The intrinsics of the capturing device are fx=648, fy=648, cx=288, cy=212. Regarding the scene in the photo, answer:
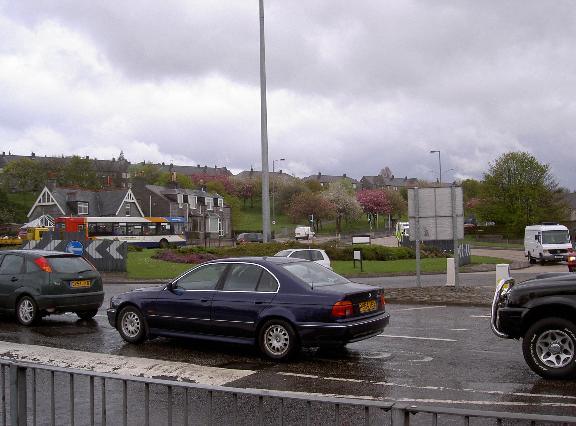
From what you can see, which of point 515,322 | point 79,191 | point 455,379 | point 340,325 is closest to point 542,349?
point 515,322

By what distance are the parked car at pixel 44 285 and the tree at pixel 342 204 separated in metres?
89.9

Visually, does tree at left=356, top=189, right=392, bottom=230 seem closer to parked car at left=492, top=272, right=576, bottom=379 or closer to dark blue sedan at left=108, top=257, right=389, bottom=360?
dark blue sedan at left=108, top=257, right=389, bottom=360

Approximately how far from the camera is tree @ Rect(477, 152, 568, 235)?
230 ft

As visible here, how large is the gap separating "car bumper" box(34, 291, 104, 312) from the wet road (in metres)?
0.41

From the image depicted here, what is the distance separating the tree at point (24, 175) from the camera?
10644cm

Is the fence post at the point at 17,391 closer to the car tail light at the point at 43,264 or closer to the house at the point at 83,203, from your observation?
the car tail light at the point at 43,264

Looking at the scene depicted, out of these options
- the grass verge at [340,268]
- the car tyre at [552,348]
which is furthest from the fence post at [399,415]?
the grass verge at [340,268]

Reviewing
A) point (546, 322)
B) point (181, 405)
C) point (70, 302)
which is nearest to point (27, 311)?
point (70, 302)

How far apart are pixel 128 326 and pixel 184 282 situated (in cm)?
133

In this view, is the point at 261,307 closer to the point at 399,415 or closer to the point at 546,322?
the point at 546,322

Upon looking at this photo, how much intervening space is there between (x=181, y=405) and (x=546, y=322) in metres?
4.45

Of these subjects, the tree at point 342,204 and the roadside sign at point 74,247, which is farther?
the tree at point 342,204

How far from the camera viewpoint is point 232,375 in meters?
8.23

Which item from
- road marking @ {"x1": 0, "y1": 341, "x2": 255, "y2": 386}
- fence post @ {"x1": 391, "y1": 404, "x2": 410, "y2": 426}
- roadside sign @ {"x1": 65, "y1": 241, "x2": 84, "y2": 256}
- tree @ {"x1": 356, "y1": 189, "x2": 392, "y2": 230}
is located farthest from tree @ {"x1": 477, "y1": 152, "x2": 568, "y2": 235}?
fence post @ {"x1": 391, "y1": 404, "x2": 410, "y2": 426}
